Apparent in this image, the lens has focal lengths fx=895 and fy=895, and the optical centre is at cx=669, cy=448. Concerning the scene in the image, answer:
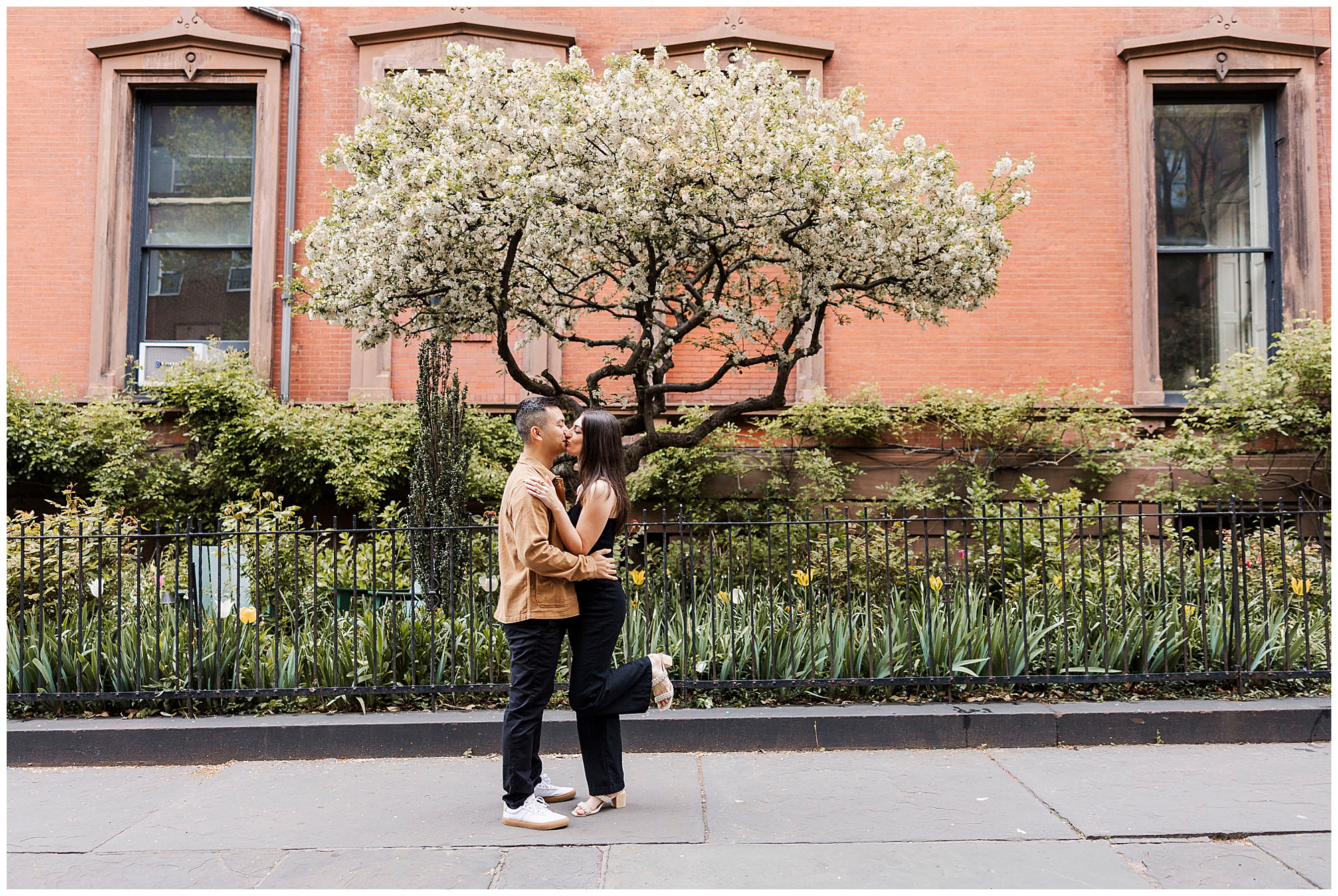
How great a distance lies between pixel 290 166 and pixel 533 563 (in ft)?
26.6

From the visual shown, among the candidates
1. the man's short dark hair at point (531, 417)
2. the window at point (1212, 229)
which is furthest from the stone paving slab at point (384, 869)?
the window at point (1212, 229)

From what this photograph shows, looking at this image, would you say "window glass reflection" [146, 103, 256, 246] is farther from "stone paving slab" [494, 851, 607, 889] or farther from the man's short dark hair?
"stone paving slab" [494, 851, 607, 889]

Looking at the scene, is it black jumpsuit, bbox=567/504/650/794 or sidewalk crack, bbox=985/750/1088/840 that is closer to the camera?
sidewalk crack, bbox=985/750/1088/840

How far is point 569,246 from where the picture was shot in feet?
18.9

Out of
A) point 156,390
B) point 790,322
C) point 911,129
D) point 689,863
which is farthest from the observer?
point 911,129

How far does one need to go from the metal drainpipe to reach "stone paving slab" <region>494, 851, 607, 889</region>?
7.53 meters

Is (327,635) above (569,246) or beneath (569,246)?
beneath

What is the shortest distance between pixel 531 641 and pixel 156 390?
729cm

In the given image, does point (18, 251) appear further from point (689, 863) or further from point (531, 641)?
point (689, 863)

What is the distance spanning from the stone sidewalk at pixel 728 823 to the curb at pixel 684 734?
94mm

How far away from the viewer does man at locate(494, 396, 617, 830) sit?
3.79m

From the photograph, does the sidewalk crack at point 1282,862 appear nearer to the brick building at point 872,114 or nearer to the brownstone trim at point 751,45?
the brick building at point 872,114

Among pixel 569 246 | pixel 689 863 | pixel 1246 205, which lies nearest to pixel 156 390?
pixel 569 246

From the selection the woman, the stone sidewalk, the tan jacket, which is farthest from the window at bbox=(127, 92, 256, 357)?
the woman
